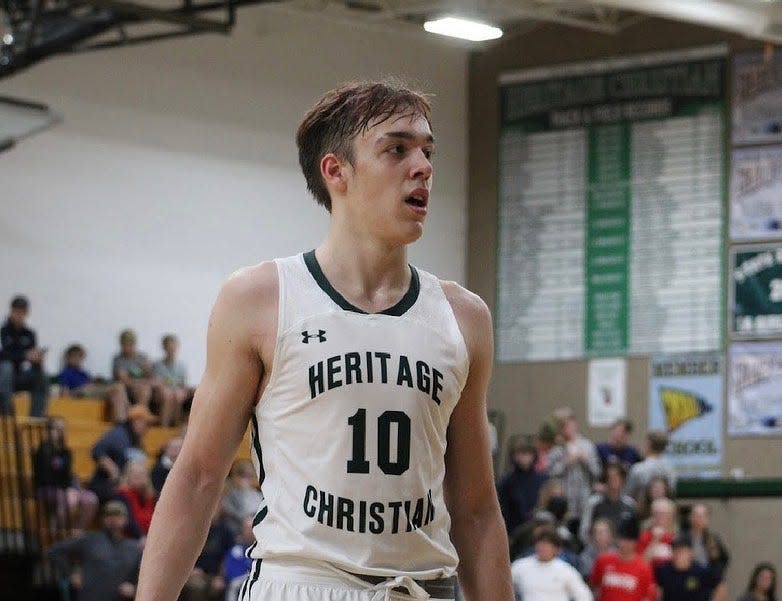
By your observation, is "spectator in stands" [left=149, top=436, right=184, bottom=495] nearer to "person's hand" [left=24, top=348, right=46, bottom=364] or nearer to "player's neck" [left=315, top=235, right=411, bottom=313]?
"person's hand" [left=24, top=348, right=46, bottom=364]

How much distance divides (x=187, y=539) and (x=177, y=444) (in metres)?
12.6

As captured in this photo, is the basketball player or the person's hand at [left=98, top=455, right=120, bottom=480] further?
the person's hand at [left=98, top=455, right=120, bottom=480]

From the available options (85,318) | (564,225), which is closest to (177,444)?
(85,318)

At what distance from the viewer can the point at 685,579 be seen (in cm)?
1484

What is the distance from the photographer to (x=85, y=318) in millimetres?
19078

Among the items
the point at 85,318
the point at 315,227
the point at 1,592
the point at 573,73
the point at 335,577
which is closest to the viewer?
the point at 335,577

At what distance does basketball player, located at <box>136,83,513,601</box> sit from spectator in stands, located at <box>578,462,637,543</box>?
43.4 ft

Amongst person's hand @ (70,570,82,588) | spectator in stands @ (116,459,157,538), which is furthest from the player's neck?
spectator in stands @ (116,459,157,538)

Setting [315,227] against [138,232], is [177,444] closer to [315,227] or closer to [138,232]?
[138,232]

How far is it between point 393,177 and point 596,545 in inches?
509

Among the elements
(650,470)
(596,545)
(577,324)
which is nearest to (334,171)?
(596,545)

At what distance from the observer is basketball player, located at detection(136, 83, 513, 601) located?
3248mm

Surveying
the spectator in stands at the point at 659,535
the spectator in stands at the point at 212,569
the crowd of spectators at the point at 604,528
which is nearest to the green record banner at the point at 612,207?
the crowd of spectators at the point at 604,528

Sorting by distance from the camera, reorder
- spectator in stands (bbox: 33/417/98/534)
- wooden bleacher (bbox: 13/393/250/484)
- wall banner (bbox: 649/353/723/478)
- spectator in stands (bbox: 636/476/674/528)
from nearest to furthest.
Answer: spectator in stands (bbox: 33/417/98/534)
spectator in stands (bbox: 636/476/674/528)
wooden bleacher (bbox: 13/393/250/484)
wall banner (bbox: 649/353/723/478)
